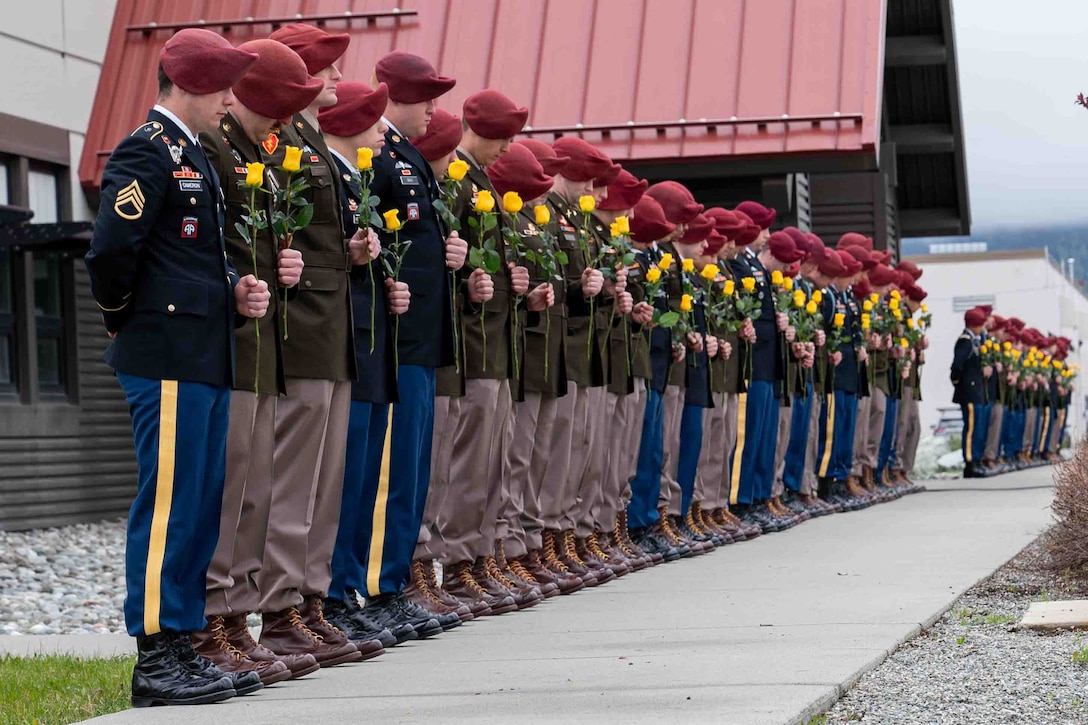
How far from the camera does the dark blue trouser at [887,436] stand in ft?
66.0

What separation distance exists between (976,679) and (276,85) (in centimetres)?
317

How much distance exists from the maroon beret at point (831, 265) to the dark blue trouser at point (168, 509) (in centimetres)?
1139

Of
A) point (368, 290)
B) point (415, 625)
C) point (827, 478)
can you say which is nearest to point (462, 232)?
point (368, 290)

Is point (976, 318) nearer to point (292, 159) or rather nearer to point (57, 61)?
A: point (57, 61)

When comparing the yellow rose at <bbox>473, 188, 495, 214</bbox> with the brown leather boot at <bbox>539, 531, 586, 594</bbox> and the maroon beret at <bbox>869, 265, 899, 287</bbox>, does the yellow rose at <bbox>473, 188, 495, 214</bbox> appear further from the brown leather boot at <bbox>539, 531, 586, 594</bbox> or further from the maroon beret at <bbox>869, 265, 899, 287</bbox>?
the maroon beret at <bbox>869, 265, 899, 287</bbox>

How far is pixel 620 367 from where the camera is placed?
1091 centimetres

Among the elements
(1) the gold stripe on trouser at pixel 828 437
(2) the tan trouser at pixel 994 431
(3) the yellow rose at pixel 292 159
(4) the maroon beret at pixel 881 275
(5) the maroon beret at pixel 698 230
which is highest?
(3) the yellow rose at pixel 292 159

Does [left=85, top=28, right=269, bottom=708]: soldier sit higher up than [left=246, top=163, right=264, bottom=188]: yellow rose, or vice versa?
[left=246, top=163, right=264, bottom=188]: yellow rose

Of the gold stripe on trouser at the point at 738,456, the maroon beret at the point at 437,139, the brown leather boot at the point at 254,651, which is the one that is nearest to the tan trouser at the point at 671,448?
the gold stripe on trouser at the point at 738,456

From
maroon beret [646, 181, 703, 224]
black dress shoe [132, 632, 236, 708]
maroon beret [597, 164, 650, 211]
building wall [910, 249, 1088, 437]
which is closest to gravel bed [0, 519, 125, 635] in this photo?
black dress shoe [132, 632, 236, 708]

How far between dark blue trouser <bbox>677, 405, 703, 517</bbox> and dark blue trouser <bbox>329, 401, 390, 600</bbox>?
17.1ft

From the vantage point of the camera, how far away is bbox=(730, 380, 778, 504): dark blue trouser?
14.1 m

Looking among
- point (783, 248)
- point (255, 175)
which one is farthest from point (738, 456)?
point (255, 175)

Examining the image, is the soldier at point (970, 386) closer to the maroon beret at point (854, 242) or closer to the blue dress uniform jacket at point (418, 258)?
the maroon beret at point (854, 242)
